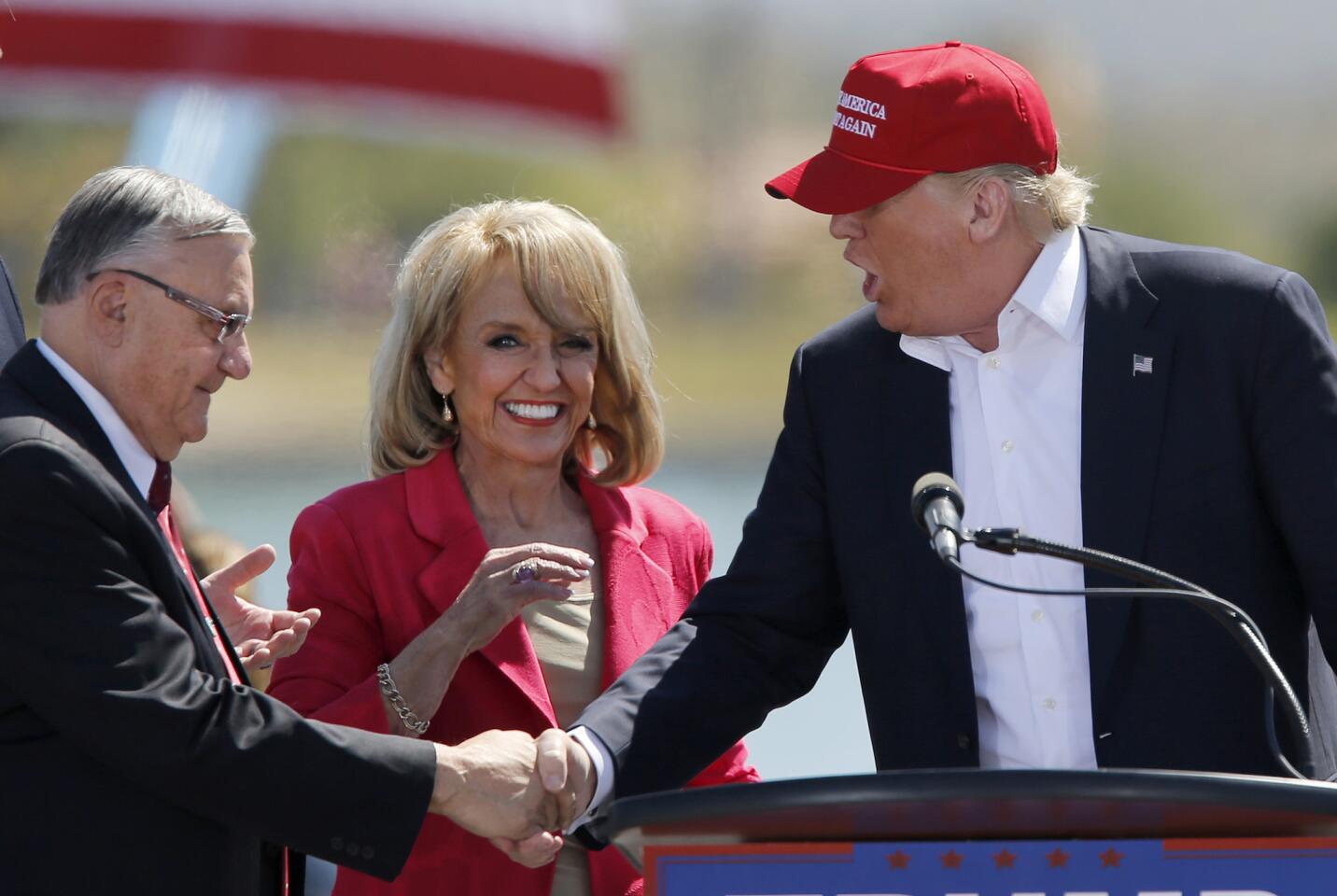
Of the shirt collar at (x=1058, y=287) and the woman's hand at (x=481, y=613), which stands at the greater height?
the shirt collar at (x=1058, y=287)

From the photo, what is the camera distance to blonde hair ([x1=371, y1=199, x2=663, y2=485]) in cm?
276

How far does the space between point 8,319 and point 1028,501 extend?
4.40 feet

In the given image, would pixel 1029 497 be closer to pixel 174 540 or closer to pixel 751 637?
pixel 751 637

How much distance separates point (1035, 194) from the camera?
232cm

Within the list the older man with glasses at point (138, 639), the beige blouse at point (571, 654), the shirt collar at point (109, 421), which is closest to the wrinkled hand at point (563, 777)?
the older man with glasses at point (138, 639)

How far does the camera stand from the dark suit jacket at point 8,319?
7.53ft

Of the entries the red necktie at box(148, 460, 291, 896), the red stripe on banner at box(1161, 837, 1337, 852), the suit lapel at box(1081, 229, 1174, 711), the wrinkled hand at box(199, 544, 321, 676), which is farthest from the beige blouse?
the red stripe on banner at box(1161, 837, 1337, 852)

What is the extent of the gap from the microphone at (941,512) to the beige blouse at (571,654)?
106cm

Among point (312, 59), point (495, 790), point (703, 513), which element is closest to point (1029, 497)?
point (495, 790)

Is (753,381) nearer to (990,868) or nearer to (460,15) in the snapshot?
(460,15)

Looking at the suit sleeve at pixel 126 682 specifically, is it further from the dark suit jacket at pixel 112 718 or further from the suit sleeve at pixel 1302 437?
the suit sleeve at pixel 1302 437

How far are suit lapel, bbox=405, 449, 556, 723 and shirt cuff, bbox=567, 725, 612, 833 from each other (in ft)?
0.84

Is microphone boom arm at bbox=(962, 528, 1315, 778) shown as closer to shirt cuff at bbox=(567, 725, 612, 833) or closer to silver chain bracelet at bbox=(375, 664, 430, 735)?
shirt cuff at bbox=(567, 725, 612, 833)

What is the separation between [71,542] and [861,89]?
1.14 metres
